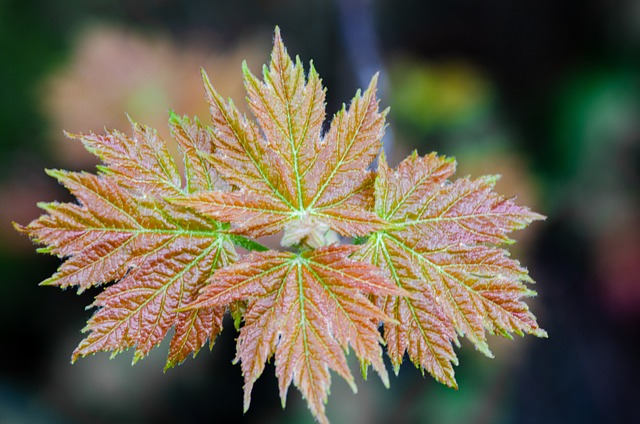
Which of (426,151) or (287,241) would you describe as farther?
(426,151)

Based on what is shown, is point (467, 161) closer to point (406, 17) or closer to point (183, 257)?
point (406, 17)

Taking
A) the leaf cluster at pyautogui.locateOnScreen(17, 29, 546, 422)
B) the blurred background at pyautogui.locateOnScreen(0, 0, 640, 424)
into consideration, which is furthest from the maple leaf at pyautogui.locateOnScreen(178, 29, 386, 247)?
the blurred background at pyautogui.locateOnScreen(0, 0, 640, 424)

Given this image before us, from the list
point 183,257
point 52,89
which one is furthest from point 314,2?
point 183,257

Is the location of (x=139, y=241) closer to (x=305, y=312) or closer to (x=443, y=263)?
(x=305, y=312)

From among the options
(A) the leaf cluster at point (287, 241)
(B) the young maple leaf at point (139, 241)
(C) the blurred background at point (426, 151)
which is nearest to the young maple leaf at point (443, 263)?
(A) the leaf cluster at point (287, 241)

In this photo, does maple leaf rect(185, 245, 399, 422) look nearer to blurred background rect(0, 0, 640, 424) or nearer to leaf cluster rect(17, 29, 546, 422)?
leaf cluster rect(17, 29, 546, 422)

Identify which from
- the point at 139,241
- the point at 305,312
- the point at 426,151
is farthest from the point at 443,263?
the point at 426,151
